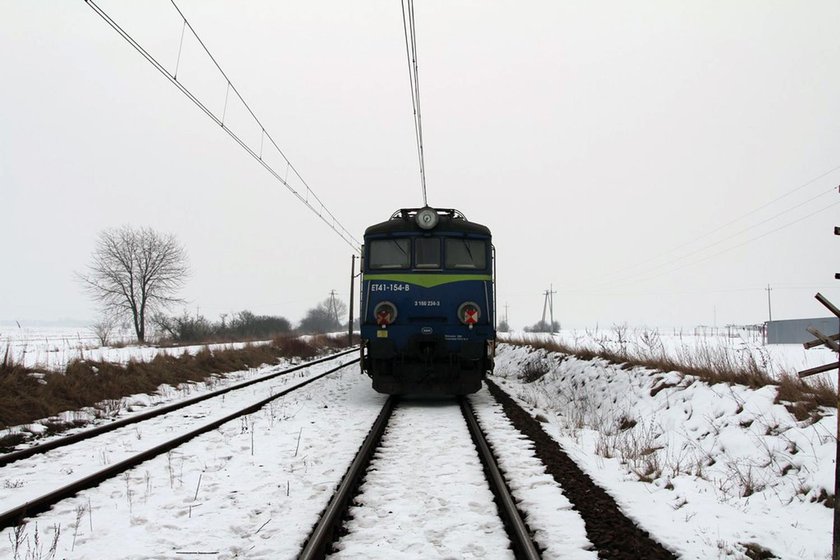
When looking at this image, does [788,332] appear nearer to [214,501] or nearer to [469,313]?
[469,313]

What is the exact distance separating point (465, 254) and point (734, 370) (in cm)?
514

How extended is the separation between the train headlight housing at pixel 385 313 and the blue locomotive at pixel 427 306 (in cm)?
2

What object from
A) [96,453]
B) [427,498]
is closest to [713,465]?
[427,498]

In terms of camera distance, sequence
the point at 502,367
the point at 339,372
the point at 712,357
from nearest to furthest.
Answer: the point at 712,357 → the point at 339,372 → the point at 502,367

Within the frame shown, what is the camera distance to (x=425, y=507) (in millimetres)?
4453

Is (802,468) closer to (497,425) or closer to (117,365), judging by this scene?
(497,425)

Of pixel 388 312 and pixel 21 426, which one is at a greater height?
pixel 388 312

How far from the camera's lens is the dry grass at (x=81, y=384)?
881 cm

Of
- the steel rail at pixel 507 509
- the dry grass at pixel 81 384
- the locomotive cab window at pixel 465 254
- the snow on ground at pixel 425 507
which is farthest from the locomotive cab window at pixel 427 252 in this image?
the dry grass at pixel 81 384

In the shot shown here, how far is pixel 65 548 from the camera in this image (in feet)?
12.0

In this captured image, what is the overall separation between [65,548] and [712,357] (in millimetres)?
9526

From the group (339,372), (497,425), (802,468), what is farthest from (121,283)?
(802,468)

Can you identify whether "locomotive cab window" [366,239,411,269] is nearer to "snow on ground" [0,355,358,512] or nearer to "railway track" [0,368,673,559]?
"snow on ground" [0,355,358,512]

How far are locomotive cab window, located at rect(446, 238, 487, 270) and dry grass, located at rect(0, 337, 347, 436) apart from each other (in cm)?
712
